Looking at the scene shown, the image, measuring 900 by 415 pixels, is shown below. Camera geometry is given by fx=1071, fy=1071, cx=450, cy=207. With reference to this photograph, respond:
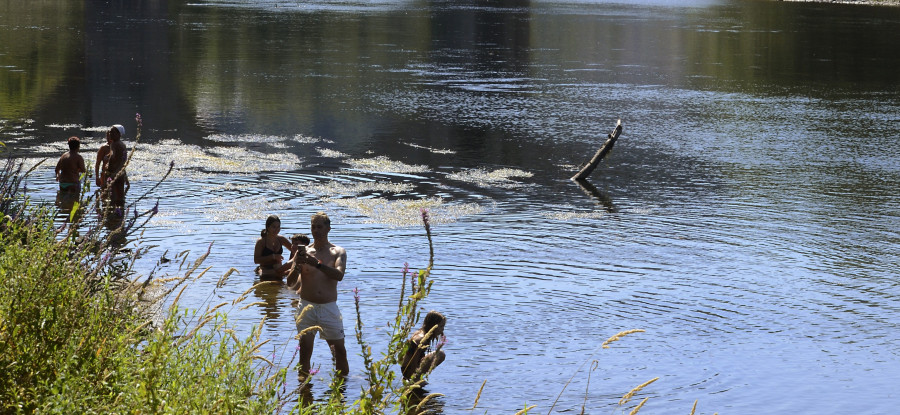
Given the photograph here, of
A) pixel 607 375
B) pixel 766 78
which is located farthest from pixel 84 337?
pixel 766 78

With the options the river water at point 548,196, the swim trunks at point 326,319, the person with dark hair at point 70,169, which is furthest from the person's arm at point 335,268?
the person with dark hair at point 70,169

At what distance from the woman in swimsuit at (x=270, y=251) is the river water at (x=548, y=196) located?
17.1 inches

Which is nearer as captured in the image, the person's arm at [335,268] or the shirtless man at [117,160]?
the person's arm at [335,268]

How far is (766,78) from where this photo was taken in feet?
153

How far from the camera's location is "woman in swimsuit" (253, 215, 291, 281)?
569 inches

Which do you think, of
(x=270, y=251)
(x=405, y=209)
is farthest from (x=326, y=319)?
(x=405, y=209)

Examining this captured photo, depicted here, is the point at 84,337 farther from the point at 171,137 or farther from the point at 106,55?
the point at 106,55

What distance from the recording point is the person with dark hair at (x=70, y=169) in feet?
60.0

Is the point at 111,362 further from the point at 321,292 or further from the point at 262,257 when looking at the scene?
the point at 262,257

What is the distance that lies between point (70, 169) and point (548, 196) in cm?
915

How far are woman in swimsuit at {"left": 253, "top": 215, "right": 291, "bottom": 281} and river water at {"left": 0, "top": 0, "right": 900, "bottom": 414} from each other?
0.43 m

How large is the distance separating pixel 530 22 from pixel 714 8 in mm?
36080

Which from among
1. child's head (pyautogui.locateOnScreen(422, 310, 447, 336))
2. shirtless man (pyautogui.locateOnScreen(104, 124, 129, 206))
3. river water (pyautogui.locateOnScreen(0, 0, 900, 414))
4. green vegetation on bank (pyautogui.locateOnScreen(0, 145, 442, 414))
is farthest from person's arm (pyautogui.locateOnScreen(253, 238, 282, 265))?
green vegetation on bank (pyautogui.locateOnScreen(0, 145, 442, 414))

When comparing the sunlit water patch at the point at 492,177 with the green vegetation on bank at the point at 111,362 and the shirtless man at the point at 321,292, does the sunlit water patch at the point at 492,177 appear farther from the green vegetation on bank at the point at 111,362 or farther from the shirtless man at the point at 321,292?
the green vegetation on bank at the point at 111,362
